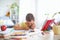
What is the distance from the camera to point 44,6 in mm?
3521

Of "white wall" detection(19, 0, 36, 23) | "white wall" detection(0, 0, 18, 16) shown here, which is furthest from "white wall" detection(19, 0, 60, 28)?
"white wall" detection(0, 0, 18, 16)

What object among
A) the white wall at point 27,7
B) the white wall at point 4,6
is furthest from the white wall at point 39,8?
the white wall at point 4,6

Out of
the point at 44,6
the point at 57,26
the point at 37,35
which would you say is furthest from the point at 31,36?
the point at 44,6

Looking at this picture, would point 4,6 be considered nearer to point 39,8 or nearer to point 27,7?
point 27,7

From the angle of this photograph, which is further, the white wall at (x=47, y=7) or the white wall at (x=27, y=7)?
the white wall at (x=27, y=7)

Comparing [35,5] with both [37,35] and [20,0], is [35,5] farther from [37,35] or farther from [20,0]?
[37,35]

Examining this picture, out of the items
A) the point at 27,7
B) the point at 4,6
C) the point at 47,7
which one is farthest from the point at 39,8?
the point at 4,6

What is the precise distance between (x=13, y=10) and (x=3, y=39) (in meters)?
2.94

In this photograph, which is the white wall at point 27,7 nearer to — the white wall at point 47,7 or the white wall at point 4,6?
the white wall at point 47,7

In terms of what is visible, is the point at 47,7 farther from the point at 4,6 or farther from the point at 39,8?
the point at 4,6

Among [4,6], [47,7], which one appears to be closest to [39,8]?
[47,7]

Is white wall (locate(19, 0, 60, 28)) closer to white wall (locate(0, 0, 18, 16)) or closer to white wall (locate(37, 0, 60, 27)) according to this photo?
white wall (locate(37, 0, 60, 27))

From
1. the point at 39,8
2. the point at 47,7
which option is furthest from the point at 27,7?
the point at 47,7

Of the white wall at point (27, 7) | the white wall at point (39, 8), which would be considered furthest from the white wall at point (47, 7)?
the white wall at point (27, 7)
